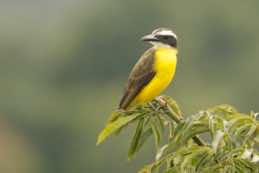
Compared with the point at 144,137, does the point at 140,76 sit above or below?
below

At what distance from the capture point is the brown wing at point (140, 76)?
649cm

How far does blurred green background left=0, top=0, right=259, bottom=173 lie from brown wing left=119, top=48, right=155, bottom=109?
22.8 m

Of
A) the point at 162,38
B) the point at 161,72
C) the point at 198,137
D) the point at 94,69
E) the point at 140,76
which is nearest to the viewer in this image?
the point at 198,137

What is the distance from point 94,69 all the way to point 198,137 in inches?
1714

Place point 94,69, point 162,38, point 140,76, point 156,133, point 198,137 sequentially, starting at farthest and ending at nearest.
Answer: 1. point 94,69
2. point 162,38
3. point 140,76
4. point 156,133
5. point 198,137

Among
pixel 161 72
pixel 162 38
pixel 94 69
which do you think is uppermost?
pixel 162 38

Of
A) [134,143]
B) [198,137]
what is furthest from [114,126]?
[198,137]

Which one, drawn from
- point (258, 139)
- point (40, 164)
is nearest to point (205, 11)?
point (40, 164)

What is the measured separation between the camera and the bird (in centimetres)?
657

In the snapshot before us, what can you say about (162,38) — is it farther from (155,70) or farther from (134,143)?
(134,143)

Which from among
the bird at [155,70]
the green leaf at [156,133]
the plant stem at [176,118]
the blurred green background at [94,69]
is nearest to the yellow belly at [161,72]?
the bird at [155,70]

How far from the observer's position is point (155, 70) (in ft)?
22.6

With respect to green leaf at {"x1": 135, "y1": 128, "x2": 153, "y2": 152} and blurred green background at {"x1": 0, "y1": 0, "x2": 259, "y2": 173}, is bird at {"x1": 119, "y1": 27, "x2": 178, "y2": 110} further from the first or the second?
blurred green background at {"x1": 0, "y1": 0, "x2": 259, "y2": 173}

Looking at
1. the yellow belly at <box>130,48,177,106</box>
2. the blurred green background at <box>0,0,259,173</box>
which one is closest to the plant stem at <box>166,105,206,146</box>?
the yellow belly at <box>130,48,177,106</box>
